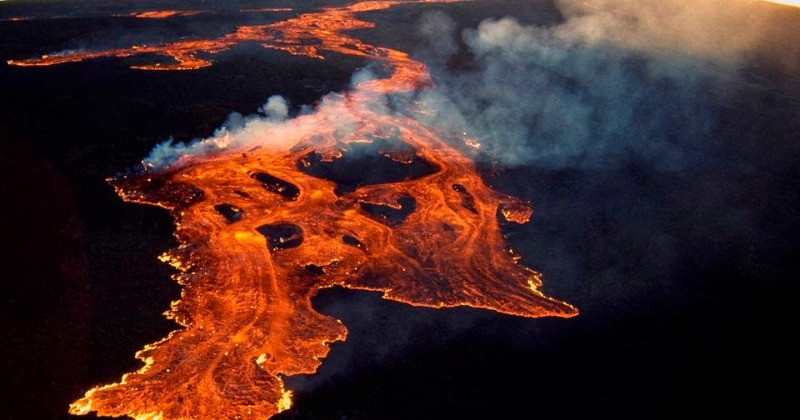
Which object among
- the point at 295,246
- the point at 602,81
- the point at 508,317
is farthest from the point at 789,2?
the point at 295,246

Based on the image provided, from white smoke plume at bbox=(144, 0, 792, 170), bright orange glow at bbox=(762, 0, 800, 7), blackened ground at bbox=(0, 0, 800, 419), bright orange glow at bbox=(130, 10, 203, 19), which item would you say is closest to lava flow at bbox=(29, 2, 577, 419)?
blackened ground at bbox=(0, 0, 800, 419)

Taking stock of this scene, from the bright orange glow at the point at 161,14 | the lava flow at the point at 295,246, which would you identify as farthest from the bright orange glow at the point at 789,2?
the bright orange glow at the point at 161,14

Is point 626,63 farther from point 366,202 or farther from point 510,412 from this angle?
A: point 510,412

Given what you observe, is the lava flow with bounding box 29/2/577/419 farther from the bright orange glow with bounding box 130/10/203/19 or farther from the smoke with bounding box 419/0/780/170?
the bright orange glow with bounding box 130/10/203/19

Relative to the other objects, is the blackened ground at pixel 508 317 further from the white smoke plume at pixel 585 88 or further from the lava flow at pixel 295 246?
the white smoke plume at pixel 585 88

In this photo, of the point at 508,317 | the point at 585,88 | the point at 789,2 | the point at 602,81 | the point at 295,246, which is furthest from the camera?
the point at 789,2

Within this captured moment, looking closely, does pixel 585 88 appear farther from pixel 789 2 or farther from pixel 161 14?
pixel 161 14

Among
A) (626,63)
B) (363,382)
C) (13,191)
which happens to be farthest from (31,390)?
(626,63)
